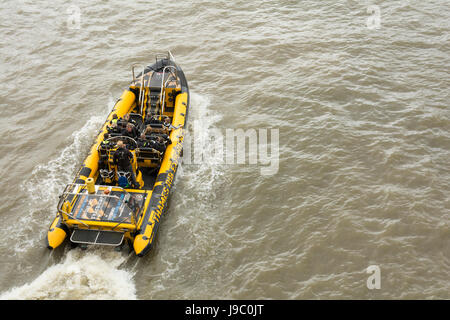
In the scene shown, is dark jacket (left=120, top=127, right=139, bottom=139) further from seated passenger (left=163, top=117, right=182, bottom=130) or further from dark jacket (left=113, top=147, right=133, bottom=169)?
dark jacket (left=113, top=147, right=133, bottom=169)

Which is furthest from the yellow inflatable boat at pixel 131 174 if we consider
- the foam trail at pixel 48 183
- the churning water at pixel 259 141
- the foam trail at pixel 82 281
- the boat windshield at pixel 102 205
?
the foam trail at pixel 48 183

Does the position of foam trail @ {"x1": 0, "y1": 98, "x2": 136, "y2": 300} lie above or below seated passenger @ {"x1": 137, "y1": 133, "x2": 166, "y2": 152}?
below

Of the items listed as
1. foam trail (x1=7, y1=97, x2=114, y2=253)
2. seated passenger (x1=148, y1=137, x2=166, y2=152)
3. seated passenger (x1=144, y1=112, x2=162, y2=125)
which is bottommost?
foam trail (x1=7, y1=97, x2=114, y2=253)

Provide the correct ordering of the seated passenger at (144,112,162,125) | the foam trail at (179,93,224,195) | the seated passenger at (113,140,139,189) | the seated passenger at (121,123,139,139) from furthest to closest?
1. the seated passenger at (144,112,162,125)
2. the foam trail at (179,93,224,195)
3. the seated passenger at (121,123,139,139)
4. the seated passenger at (113,140,139,189)

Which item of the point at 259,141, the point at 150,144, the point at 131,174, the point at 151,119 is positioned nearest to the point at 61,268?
the point at 131,174

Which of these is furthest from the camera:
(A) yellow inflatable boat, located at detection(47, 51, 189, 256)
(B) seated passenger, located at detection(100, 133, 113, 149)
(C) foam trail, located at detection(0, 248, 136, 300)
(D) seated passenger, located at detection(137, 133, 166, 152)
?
(D) seated passenger, located at detection(137, 133, 166, 152)

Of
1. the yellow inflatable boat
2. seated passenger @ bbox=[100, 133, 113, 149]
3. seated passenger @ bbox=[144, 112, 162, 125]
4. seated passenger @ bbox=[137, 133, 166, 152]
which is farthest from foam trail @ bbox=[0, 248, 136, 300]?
seated passenger @ bbox=[144, 112, 162, 125]
